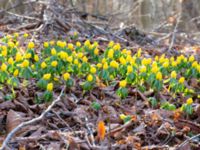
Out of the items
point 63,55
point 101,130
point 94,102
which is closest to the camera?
point 101,130

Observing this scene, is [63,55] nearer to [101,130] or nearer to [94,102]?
[94,102]

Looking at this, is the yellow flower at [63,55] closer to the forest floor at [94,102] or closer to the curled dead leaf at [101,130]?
the forest floor at [94,102]

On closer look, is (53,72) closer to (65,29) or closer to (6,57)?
(6,57)

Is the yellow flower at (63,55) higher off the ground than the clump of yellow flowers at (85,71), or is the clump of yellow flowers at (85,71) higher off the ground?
the yellow flower at (63,55)

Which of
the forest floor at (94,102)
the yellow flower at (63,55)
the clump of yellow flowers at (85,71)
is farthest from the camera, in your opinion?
the yellow flower at (63,55)

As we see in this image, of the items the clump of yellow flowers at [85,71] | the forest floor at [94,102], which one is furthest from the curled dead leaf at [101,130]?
the clump of yellow flowers at [85,71]

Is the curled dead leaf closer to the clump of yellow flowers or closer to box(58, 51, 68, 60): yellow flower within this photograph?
the clump of yellow flowers

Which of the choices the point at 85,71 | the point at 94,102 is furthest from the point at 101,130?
the point at 85,71

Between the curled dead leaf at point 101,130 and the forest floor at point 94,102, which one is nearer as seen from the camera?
the curled dead leaf at point 101,130

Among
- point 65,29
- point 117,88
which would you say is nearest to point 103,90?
point 117,88

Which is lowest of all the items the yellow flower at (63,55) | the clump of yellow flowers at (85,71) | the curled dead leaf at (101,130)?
the curled dead leaf at (101,130)

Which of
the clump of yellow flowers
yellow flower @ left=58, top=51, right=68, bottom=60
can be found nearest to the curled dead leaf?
the clump of yellow flowers
